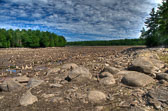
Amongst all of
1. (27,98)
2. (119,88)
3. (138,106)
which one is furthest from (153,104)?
(27,98)

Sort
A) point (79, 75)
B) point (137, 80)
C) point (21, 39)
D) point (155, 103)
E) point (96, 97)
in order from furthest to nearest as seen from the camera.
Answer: point (21, 39)
point (79, 75)
point (137, 80)
point (96, 97)
point (155, 103)

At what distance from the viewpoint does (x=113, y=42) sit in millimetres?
146125

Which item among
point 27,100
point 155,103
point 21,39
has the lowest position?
point 27,100

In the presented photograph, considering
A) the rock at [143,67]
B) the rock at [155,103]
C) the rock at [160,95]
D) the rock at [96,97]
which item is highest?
the rock at [143,67]

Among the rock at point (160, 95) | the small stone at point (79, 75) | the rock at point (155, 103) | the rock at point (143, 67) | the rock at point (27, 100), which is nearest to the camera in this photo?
the rock at point (155, 103)

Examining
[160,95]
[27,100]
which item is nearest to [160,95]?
[160,95]

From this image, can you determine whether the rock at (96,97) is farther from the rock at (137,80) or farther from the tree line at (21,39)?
the tree line at (21,39)

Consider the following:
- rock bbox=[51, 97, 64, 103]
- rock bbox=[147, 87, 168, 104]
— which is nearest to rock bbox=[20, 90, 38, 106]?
rock bbox=[51, 97, 64, 103]

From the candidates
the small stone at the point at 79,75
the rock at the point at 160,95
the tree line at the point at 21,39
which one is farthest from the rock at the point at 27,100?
the tree line at the point at 21,39

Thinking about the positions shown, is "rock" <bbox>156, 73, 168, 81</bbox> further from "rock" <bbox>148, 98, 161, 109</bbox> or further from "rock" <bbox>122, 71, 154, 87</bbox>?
"rock" <bbox>148, 98, 161, 109</bbox>

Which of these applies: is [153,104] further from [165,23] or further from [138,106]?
[165,23]

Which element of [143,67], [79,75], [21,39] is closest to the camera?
[79,75]

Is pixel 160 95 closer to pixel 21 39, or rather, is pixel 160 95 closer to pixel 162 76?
pixel 162 76

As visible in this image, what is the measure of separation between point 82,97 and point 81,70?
2.08 meters
